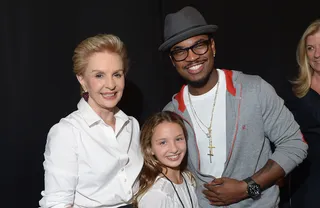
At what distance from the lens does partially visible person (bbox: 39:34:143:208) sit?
1.73 meters

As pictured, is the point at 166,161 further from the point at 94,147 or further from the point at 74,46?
the point at 74,46

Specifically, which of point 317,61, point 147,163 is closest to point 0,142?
point 147,163

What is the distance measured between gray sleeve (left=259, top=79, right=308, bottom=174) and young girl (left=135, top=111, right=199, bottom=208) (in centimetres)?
43

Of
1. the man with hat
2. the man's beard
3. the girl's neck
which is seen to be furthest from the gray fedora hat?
the girl's neck

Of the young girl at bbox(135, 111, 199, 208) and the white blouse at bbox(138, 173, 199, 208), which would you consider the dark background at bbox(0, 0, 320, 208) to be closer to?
the young girl at bbox(135, 111, 199, 208)

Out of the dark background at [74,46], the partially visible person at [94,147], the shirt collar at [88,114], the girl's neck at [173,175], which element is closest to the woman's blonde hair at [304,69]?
the dark background at [74,46]

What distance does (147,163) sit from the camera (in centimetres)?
206

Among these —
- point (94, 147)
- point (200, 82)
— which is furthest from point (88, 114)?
point (200, 82)

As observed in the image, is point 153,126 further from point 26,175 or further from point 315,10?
point 315,10

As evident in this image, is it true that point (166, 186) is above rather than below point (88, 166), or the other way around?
below

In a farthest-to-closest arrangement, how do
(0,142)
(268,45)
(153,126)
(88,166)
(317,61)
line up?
1. (268,45)
2. (317,61)
3. (153,126)
4. (0,142)
5. (88,166)

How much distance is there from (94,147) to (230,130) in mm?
660

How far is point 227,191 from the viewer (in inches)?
75.7

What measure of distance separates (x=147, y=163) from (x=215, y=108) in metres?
0.45
